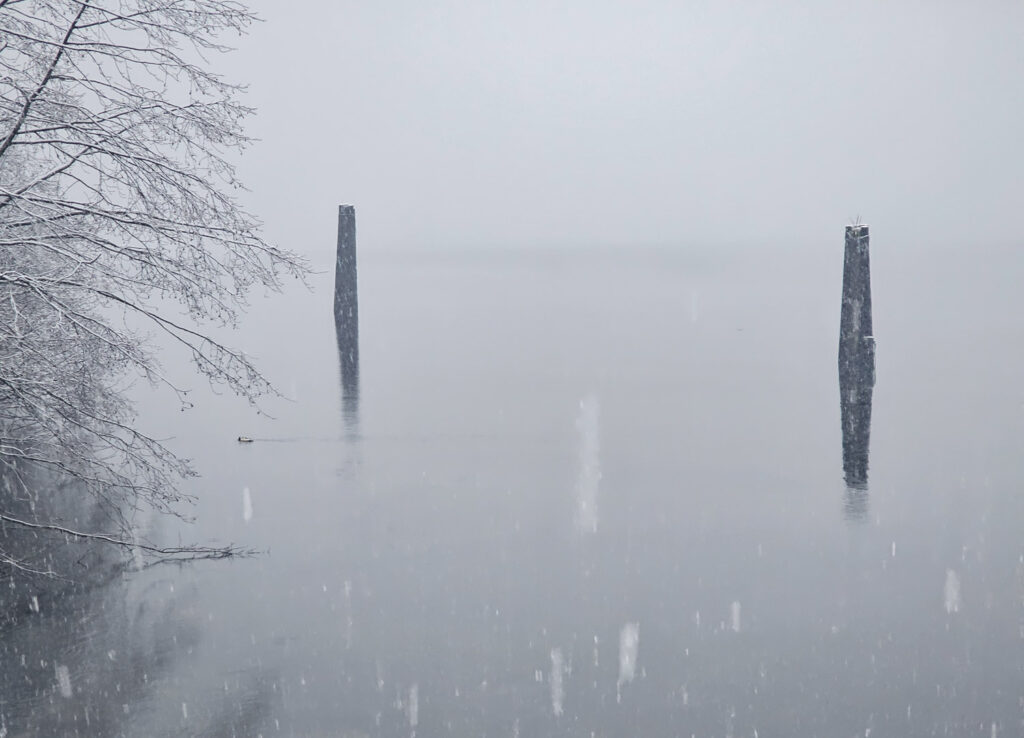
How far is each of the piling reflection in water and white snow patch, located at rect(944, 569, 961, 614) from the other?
2834mm

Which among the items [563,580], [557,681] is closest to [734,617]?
[563,580]

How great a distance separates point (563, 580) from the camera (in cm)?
1273

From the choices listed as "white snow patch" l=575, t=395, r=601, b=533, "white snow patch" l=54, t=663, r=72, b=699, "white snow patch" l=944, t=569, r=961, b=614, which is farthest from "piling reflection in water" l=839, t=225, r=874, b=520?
"white snow patch" l=54, t=663, r=72, b=699

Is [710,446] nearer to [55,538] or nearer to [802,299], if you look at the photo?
[55,538]

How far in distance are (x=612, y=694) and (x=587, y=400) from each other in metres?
20.1

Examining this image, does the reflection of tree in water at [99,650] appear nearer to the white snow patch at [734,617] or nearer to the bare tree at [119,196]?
the bare tree at [119,196]

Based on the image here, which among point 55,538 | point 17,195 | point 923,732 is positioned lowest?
point 923,732

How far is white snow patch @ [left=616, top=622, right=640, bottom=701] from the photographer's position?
9.81m

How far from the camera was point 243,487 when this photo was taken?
57.4 feet

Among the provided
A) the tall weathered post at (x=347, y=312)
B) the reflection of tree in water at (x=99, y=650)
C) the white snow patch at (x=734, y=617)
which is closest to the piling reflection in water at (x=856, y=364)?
the white snow patch at (x=734, y=617)

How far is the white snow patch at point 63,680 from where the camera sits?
358 inches

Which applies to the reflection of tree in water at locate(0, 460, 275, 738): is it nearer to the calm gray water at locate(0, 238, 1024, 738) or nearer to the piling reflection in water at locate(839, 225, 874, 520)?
the calm gray water at locate(0, 238, 1024, 738)

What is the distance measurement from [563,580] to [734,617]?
2.25 m

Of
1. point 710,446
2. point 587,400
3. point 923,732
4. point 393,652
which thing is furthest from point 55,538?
point 587,400
